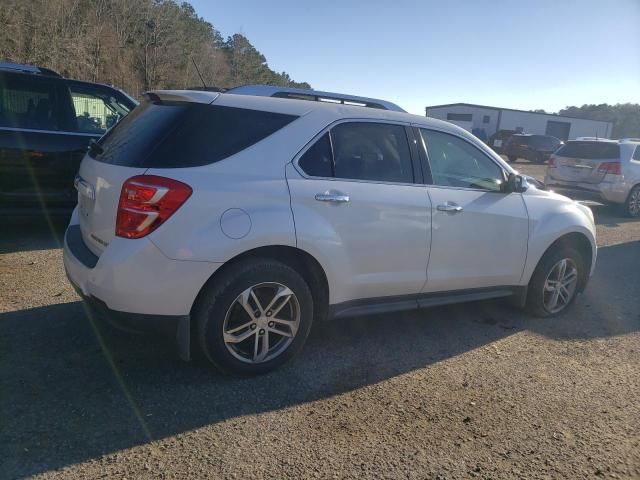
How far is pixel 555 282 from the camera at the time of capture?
483cm

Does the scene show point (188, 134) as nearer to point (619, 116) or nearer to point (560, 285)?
point (560, 285)

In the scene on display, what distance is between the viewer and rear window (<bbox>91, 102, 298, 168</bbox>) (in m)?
3.00

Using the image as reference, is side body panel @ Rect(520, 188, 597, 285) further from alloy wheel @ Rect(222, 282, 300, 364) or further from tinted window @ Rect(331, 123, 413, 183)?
alloy wheel @ Rect(222, 282, 300, 364)

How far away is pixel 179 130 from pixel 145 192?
0.47 metres

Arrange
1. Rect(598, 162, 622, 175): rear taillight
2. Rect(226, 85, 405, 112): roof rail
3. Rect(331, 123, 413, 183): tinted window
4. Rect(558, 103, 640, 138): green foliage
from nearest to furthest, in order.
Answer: Rect(331, 123, 413, 183): tinted window < Rect(226, 85, 405, 112): roof rail < Rect(598, 162, 622, 175): rear taillight < Rect(558, 103, 640, 138): green foliage

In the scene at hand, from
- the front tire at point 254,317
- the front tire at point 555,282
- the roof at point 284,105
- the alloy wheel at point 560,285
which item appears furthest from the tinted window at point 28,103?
the alloy wheel at point 560,285

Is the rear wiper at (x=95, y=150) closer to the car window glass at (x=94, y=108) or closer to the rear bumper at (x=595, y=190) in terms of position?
the car window glass at (x=94, y=108)

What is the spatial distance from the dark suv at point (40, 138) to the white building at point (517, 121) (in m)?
49.6

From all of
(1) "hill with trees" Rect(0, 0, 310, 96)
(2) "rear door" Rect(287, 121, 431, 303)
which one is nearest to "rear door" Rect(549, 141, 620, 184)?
(2) "rear door" Rect(287, 121, 431, 303)

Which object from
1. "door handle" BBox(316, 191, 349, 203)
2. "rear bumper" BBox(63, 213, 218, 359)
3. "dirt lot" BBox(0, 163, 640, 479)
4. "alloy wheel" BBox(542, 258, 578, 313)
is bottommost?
"dirt lot" BBox(0, 163, 640, 479)

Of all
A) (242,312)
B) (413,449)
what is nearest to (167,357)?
(242,312)

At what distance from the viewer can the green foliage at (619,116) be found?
76562 millimetres

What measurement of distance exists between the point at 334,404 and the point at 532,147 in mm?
29885

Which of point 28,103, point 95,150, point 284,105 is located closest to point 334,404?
point 284,105
